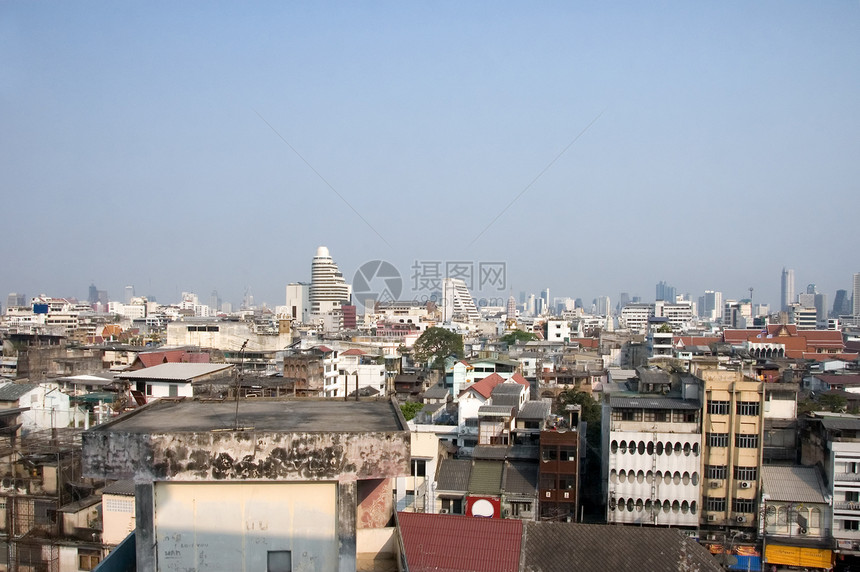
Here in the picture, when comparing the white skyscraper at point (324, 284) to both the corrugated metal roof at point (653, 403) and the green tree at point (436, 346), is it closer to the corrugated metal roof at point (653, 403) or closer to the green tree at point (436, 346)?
the green tree at point (436, 346)

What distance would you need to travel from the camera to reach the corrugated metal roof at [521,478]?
1485 cm

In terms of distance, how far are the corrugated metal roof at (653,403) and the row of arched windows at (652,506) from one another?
2.04 m

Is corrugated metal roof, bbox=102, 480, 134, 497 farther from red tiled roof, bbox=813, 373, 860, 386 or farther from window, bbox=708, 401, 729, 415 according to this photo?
red tiled roof, bbox=813, 373, 860, 386

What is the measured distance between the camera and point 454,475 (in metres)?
15.5

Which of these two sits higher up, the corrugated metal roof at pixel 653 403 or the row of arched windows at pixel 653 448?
the corrugated metal roof at pixel 653 403

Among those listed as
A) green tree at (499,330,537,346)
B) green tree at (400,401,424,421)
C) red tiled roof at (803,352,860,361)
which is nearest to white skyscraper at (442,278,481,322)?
green tree at (499,330,537,346)

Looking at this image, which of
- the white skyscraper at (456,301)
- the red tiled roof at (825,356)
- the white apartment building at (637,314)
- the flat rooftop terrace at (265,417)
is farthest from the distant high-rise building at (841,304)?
the flat rooftop terrace at (265,417)

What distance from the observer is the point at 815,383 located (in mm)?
26547

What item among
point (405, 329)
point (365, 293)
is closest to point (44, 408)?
point (405, 329)

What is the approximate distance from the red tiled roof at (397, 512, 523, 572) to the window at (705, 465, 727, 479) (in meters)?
5.74

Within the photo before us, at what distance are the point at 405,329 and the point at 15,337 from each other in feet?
86.2

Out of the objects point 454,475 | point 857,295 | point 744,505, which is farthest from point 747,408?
point 857,295

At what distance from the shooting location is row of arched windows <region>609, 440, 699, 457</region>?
14430mm

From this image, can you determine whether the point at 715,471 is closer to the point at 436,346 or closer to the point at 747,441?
the point at 747,441
